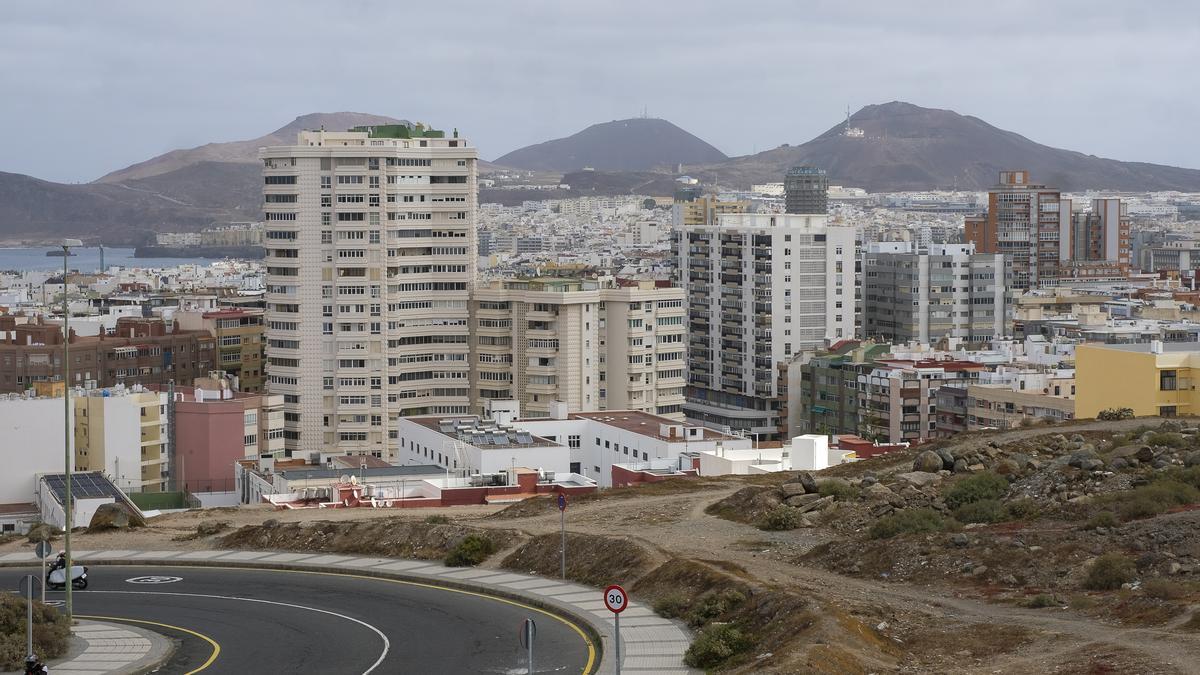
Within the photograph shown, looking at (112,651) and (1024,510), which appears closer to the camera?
(112,651)

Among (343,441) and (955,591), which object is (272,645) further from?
(343,441)

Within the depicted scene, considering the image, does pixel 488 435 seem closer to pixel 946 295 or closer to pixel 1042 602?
pixel 1042 602

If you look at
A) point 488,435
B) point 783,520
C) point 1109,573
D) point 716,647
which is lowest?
point 488,435

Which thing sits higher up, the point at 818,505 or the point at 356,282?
the point at 356,282

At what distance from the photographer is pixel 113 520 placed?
38719 mm

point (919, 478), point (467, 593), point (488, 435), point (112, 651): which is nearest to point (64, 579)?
point (112, 651)

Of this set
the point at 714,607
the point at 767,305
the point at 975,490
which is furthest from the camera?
the point at 767,305

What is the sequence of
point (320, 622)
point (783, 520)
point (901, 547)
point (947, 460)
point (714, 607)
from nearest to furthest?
point (714, 607)
point (320, 622)
point (901, 547)
point (783, 520)
point (947, 460)

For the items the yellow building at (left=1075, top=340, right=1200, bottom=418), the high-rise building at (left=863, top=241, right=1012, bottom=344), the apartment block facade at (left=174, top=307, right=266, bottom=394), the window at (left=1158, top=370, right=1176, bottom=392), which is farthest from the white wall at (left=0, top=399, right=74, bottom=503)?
the high-rise building at (left=863, top=241, right=1012, bottom=344)

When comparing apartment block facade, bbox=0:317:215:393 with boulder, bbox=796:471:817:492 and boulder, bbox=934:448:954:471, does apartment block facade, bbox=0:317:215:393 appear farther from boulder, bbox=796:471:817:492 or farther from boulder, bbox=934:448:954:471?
boulder, bbox=934:448:954:471

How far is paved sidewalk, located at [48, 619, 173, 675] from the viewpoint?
24.7m

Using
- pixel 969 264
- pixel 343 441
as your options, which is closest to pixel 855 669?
pixel 343 441

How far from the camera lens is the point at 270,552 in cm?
3428

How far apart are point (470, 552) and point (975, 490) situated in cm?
897
